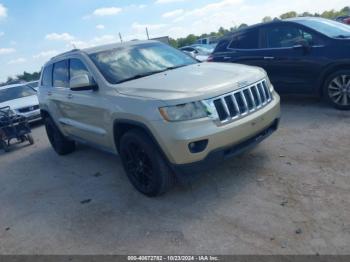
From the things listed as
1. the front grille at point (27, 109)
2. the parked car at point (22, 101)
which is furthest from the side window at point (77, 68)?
the front grille at point (27, 109)

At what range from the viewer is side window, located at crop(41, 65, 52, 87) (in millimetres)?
6461

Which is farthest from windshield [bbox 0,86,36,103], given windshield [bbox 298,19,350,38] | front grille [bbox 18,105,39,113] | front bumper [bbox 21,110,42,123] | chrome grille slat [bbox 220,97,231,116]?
chrome grille slat [bbox 220,97,231,116]

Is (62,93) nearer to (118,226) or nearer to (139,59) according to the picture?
(139,59)

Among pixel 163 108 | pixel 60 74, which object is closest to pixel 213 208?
pixel 163 108

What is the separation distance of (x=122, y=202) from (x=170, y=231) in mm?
1015

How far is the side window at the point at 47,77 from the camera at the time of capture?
6.46 meters

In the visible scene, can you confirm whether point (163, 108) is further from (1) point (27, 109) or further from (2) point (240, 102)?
(1) point (27, 109)

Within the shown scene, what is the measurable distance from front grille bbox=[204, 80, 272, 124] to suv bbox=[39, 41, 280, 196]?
1 cm

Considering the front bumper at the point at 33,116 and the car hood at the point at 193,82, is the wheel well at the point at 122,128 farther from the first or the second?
the front bumper at the point at 33,116

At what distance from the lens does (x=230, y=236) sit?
126 inches

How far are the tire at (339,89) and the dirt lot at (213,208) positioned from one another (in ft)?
1.46

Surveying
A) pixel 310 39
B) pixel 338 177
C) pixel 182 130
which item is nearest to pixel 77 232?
pixel 182 130

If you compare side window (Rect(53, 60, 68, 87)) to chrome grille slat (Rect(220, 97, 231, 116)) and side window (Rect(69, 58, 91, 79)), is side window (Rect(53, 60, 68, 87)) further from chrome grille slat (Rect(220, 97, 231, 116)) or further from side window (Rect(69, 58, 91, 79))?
chrome grille slat (Rect(220, 97, 231, 116))

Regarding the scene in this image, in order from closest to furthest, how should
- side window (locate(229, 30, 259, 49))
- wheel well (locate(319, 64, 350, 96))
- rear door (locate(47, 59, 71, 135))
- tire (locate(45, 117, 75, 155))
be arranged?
rear door (locate(47, 59, 71, 135)) < wheel well (locate(319, 64, 350, 96)) < tire (locate(45, 117, 75, 155)) < side window (locate(229, 30, 259, 49))
